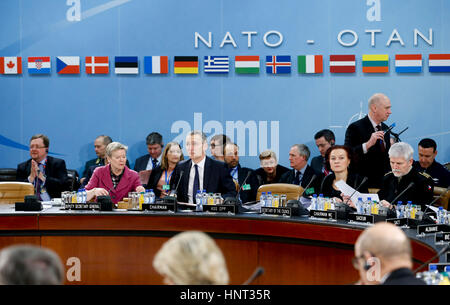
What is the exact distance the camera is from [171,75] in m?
7.16

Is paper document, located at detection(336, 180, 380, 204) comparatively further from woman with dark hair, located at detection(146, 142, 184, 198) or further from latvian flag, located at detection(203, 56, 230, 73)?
latvian flag, located at detection(203, 56, 230, 73)

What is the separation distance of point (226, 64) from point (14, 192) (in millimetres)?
2827

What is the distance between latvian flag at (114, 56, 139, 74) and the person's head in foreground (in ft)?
18.8

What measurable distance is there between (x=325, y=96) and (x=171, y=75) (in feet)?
5.84

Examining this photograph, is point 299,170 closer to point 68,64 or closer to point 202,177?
point 202,177

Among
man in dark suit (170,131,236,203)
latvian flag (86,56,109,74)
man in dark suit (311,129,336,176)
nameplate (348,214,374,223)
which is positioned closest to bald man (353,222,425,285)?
nameplate (348,214,374,223)

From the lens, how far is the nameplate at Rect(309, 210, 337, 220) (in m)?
4.04

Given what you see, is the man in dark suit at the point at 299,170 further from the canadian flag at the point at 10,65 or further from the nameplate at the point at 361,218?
the canadian flag at the point at 10,65

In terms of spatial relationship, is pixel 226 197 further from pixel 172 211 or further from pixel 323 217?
pixel 323 217

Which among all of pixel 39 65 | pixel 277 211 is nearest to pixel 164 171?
pixel 277 211

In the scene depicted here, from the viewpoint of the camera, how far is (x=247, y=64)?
7031mm

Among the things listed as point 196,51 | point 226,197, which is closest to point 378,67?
point 196,51

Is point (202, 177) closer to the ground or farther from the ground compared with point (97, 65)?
closer to the ground

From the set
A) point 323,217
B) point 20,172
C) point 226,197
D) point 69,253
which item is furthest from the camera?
point 20,172
